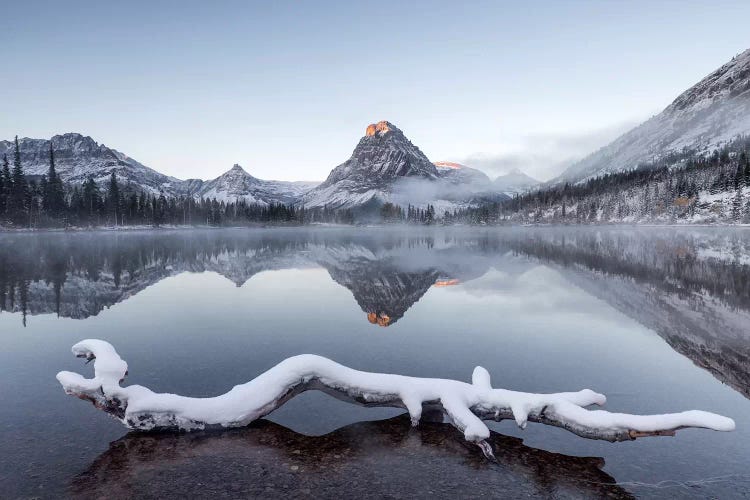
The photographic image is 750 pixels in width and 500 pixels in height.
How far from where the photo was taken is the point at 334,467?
895cm

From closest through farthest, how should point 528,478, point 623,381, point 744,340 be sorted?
point 528,478 < point 623,381 < point 744,340

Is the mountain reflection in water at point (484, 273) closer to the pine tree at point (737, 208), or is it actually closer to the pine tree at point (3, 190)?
the pine tree at point (3, 190)

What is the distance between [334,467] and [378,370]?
5.98 m

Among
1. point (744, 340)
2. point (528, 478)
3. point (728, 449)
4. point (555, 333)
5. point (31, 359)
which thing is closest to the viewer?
point (528, 478)


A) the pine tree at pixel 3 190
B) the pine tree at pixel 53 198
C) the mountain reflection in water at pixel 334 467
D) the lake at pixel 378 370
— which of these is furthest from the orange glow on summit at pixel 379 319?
the pine tree at pixel 53 198

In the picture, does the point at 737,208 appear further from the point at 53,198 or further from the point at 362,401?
the point at 53,198

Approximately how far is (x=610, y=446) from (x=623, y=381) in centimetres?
481

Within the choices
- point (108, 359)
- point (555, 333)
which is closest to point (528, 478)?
point (108, 359)

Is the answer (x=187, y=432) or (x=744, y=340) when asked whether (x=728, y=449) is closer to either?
(x=744, y=340)

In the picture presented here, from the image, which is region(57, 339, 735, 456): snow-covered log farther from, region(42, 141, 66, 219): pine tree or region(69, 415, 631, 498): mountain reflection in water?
region(42, 141, 66, 219): pine tree

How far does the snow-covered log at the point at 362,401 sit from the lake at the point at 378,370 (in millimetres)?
496

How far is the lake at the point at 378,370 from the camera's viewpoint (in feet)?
28.0

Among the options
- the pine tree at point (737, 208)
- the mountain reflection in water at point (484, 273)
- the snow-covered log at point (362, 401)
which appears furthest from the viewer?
the pine tree at point (737, 208)

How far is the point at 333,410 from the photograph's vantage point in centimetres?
1180
